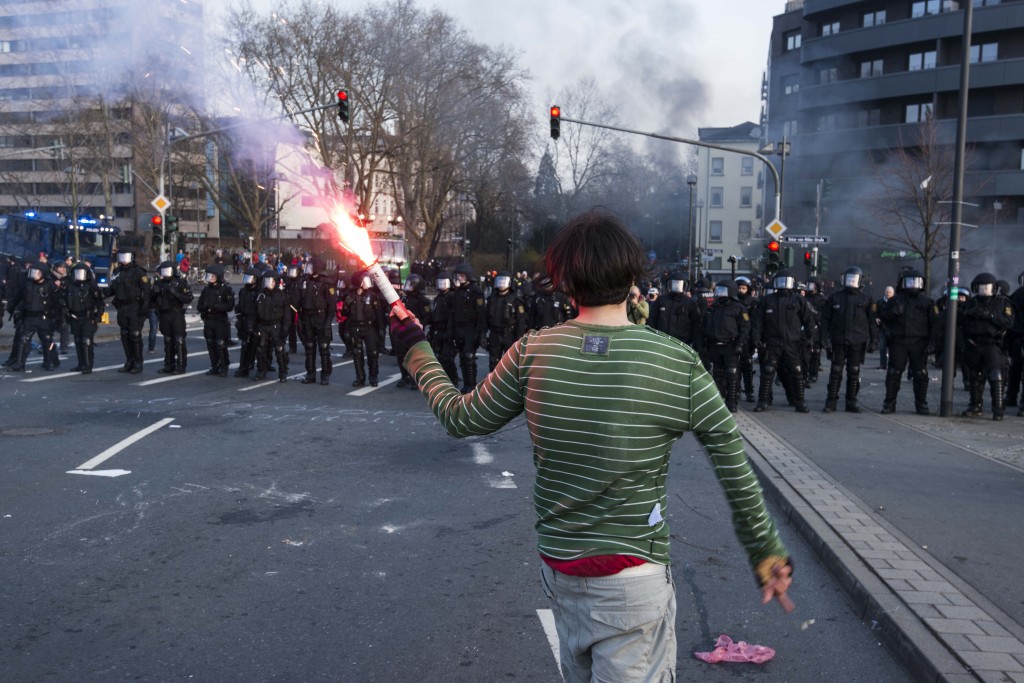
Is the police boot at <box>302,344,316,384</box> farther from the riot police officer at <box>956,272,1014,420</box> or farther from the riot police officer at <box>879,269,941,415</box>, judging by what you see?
the riot police officer at <box>956,272,1014,420</box>

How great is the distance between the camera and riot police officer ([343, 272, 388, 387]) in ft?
50.2

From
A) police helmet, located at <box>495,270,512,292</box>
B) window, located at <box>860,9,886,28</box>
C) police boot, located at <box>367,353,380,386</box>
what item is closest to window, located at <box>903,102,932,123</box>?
window, located at <box>860,9,886,28</box>

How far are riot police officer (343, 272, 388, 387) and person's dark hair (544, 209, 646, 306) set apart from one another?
501 inches

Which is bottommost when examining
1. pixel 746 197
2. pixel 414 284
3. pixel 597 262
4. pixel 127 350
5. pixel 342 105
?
pixel 127 350

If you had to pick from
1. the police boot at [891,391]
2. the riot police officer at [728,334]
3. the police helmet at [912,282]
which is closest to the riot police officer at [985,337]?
the police helmet at [912,282]

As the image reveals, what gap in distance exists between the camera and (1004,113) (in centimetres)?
4428

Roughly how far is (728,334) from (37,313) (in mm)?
11156

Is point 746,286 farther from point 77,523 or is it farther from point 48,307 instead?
point 48,307

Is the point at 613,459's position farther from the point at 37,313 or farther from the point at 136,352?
the point at 37,313

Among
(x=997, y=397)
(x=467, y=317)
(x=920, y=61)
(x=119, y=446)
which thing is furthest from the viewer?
(x=920, y=61)

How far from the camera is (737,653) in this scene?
452 cm

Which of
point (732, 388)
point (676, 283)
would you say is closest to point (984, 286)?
point (732, 388)

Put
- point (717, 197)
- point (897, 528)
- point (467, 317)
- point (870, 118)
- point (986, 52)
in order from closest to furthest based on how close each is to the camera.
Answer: point (897, 528), point (467, 317), point (986, 52), point (870, 118), point (717, 197)

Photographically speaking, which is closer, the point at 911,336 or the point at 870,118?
the point at 911,336
